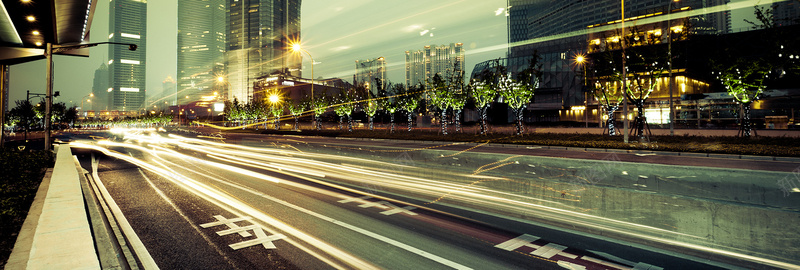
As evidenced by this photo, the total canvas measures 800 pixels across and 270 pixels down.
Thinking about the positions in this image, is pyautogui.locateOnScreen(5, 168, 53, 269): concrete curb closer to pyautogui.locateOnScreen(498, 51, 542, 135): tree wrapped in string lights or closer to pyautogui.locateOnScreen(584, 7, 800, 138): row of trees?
pyautogui.locateOnScreen(584, 7, 800, 138): row of trees

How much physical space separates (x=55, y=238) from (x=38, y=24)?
17.9 metres

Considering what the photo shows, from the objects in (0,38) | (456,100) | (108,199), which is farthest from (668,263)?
(456,100)

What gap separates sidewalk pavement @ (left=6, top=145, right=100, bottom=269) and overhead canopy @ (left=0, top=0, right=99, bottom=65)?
10135 mm

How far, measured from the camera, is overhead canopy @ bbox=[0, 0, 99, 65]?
1441 cm

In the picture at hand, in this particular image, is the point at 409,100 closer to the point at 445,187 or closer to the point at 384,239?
the point at 445,187

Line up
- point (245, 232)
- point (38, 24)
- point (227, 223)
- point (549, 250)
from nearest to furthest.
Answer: point (549, 250), point (245, 232), point (227, 223), point (38, 24)

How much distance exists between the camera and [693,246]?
6418 millimetres

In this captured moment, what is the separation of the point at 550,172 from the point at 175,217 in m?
11.6

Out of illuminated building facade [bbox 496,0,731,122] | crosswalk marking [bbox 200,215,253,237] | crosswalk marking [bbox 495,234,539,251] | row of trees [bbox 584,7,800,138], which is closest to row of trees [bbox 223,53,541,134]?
illuminated building facade [bbox 496,0,731,122]

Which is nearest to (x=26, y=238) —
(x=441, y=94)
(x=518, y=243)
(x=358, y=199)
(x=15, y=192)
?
(x=15, y=192)

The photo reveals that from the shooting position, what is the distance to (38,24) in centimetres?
1683

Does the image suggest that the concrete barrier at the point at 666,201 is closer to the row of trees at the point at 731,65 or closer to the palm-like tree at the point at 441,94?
the row of trees at the point at 731,65

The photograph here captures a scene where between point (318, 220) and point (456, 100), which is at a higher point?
point (456, 100)

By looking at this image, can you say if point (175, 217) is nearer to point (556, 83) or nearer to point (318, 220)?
point (318, 220)
